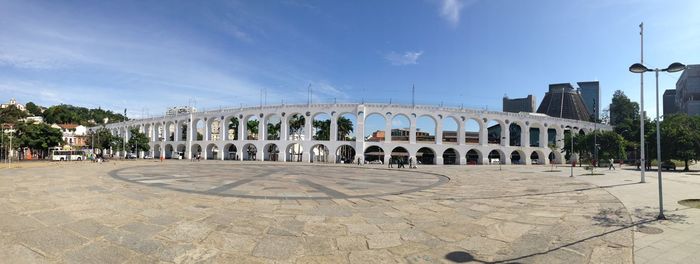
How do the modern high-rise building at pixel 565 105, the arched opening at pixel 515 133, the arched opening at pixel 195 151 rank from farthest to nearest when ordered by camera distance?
the modern high-rise building at pixel 565 105 → the arched opening at pixel 515 133 → the arched opening at pixel 195 151

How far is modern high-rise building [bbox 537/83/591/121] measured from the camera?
4569 inches

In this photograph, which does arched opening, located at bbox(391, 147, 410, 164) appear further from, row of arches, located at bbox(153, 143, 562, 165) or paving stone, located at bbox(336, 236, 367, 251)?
paving stone, located at bbox(336, 236, 367, 251)

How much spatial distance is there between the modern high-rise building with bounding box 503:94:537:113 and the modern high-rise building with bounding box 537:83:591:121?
4724 millimetres

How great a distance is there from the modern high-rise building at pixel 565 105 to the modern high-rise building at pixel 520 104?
15.5 ft

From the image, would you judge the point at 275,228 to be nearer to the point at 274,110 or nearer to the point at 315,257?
the point at 315,257

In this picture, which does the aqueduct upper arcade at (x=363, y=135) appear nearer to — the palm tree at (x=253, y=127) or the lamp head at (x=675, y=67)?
the palm tree at (x=253, y=127)

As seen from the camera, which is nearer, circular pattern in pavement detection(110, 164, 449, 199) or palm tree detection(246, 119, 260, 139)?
circular pattern in pavement detection(110, 164, 449, 199)

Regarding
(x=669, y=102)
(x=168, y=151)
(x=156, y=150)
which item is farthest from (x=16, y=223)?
(x=669, y=102)

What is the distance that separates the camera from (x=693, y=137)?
116 ft

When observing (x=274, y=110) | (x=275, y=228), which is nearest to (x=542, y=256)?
(x=275, y=228)

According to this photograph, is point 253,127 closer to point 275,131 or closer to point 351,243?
point 275,131

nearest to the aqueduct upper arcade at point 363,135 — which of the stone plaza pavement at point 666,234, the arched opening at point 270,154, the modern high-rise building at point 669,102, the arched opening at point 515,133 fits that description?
the arched opening at point 270,154

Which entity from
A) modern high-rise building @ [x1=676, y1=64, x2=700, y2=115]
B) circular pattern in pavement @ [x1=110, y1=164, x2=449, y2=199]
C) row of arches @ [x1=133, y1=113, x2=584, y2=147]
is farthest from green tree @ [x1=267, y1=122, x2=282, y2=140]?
modern high-rise building @ [x1=676, y1=64, x2=700, y2=115]

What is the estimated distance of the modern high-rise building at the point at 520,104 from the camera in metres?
133
